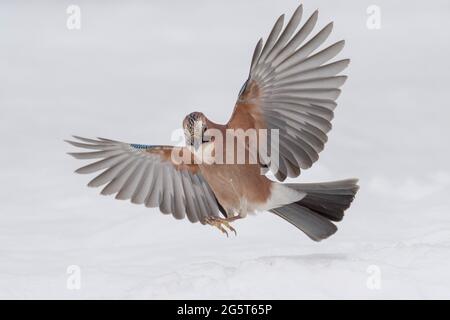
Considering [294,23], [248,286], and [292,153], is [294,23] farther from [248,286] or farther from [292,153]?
[248,286]

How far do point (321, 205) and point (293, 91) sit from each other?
0.82 meters

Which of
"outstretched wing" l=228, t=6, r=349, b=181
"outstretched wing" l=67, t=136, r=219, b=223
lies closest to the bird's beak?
"outstretched wing" l=228, t=6, r=349, b=181

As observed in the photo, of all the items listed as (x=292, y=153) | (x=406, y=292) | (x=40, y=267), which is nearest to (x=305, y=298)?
(x=406, y=292)

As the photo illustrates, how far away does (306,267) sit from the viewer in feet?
19.4

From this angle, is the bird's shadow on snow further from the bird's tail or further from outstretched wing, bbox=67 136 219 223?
outstretched wing, bbox=67 136 219 223

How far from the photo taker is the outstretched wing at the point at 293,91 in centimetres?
588

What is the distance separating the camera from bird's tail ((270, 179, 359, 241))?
6.31m

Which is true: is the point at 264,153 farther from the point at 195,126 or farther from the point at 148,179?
the point at 148,179

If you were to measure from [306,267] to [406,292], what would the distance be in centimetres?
63

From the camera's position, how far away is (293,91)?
602cm

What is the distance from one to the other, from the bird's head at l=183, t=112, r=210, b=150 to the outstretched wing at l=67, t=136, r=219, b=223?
722 mm

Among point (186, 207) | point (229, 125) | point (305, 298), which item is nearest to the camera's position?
point (305, 298)

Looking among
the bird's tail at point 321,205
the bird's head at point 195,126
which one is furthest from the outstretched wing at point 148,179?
the bird's head at point 195,126

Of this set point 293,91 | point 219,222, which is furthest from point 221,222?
point 293,91
